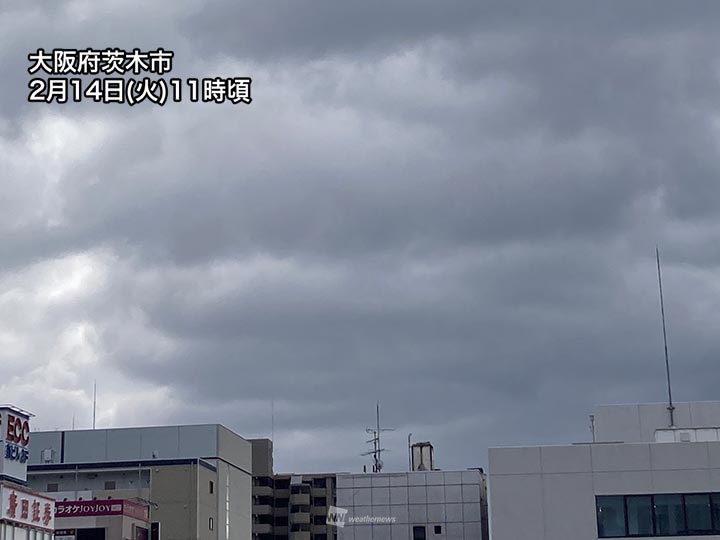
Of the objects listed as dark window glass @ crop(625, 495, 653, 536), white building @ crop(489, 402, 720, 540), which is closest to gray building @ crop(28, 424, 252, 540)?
white building @ crop(489, 402, 720, 540)

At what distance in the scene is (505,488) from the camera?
213 ft

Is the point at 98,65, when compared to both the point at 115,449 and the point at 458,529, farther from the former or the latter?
the point at 458,529

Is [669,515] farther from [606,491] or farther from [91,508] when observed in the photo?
[91,508]

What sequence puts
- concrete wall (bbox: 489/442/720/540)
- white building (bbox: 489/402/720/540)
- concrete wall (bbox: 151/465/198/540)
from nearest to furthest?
1. white building (bbox: 489/402/720/540)
2. concrete wall (bbox: 489/442/720/540)
3. concrete wall (bbox: 151/465/198/540)

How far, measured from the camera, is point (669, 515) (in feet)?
211

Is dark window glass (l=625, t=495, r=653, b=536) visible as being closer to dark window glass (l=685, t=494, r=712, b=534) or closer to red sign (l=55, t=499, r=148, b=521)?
→ dark window glass (l=685, t=494, r=712, b=534)

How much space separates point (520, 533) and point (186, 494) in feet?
201

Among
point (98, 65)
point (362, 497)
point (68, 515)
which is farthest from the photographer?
point (362, 497)

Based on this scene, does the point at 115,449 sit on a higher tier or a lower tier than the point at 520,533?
higher

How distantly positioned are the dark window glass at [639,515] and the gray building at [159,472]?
205 ft

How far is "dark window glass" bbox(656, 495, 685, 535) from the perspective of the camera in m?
64.1

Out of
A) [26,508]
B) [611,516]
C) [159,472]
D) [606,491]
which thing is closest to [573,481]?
[606,491]

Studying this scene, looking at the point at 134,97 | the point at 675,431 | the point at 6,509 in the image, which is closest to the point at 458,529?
the point at 675,431

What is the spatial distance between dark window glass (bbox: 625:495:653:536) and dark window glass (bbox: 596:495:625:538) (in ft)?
1.16
